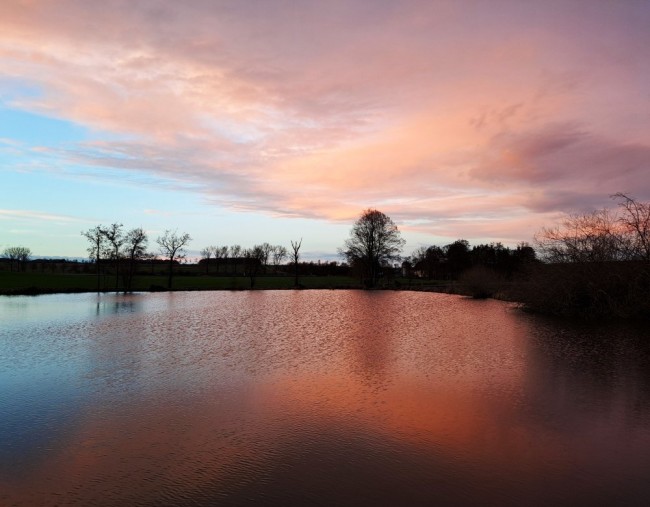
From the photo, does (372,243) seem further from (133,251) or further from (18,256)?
(18,256)

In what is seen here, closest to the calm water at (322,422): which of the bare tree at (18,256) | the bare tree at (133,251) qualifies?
the bare tree at (133,251)

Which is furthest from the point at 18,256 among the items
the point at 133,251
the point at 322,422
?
the point at 322,422

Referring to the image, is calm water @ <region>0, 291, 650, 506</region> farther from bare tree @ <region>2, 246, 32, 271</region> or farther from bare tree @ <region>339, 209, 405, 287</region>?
bare tree @ <region>2, 246, 32, 271</region>

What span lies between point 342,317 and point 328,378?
1325 centimetres

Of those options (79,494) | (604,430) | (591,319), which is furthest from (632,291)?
(79,494)

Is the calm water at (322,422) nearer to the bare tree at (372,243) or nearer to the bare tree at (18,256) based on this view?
the bare tree at (372,243)

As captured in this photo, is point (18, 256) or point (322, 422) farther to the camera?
point (18, 256)

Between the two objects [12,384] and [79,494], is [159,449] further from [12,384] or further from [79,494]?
[12,384]

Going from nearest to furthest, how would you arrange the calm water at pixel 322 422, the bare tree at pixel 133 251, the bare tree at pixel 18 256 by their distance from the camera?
the calm water at pixel 322 422, the bare tree at pixel 133 251, the bare tree at pixel 18 256

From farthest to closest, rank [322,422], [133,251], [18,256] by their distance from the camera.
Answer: [18,256] → [133,251] → [322,422]

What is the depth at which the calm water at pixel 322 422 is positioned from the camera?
4.93m

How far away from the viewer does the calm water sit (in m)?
4.93

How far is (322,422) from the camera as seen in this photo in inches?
278

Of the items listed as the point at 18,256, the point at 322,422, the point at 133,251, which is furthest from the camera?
the point at 18,256
